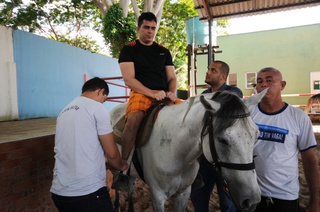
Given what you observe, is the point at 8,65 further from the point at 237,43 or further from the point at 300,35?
the point at 300,35

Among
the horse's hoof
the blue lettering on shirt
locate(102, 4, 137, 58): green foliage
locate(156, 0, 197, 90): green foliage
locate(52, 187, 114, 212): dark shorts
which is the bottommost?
the horse's hoof

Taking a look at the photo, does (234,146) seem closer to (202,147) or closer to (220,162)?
(220,162)

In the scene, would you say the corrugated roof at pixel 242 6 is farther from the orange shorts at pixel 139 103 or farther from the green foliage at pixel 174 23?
the green foliage at pixel 174 23

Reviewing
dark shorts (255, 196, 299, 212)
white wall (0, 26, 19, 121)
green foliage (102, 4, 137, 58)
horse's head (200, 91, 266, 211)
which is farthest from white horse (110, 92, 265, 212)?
→ green foliage (102, 4, 137, 58)

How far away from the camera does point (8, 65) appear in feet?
19.9

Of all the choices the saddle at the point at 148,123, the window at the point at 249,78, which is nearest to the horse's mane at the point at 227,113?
the saddle at the point at 148,123

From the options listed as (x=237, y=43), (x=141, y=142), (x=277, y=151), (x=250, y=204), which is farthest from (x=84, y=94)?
(x=237, y=43)

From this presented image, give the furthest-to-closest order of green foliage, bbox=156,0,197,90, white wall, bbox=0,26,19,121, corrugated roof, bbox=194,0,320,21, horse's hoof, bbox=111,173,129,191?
green foliage, bbox=156,0,197,90 → white wall, bbox=0,26,19,121 → corrugated roof, bbox=194,0,320,21 → horse's hoof, bbox=111,173,129,191

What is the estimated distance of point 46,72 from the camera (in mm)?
7586

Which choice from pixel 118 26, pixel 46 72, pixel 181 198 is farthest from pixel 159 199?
pixel 118 26

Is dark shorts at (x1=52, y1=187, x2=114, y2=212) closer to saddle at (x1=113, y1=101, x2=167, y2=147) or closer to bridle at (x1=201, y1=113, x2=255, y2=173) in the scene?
saddle at (x1=113, y1=101, x2=167, y2=147)

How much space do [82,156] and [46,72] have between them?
6.82 m

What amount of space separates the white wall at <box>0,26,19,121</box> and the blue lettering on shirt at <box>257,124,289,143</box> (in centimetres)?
605

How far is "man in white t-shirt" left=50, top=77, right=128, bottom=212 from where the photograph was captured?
1.70m
